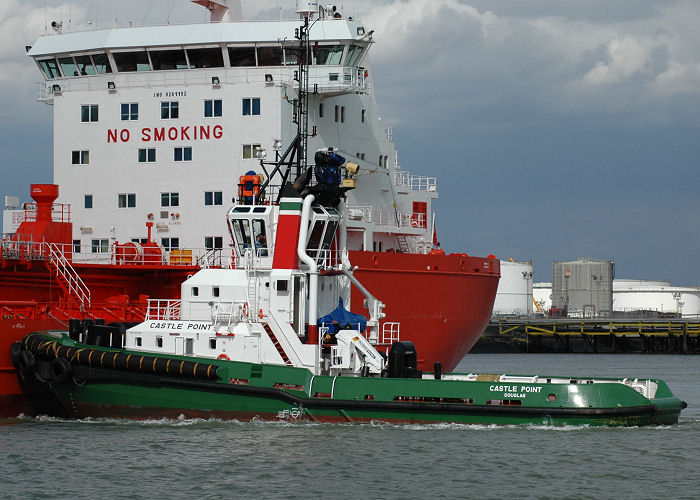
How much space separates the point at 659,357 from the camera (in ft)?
186

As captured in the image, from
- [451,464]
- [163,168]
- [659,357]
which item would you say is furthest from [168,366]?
[659,357]

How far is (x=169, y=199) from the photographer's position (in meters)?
29.0

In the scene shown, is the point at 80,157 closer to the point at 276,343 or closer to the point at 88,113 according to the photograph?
the point at 88,113

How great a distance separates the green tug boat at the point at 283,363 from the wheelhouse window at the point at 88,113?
8720 mm

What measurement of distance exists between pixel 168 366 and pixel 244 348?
4.55ft

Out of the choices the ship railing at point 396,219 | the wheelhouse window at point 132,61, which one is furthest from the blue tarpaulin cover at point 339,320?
the wheelhouse window at point 132,61

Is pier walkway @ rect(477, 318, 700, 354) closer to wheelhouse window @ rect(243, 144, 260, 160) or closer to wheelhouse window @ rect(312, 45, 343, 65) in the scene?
wheelhouse window @ rect(312, 45, 343, 65)

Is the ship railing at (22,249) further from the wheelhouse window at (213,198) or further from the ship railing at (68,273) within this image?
the wheelhouse window at (213,198)

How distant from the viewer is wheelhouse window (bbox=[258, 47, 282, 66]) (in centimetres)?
2906

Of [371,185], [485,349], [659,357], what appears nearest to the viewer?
[371,185]

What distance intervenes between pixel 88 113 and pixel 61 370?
10.7 metres

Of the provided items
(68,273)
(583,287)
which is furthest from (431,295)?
(583,287)

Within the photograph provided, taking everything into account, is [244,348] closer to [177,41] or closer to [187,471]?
[187,471]

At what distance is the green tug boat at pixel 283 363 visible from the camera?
19750mm
